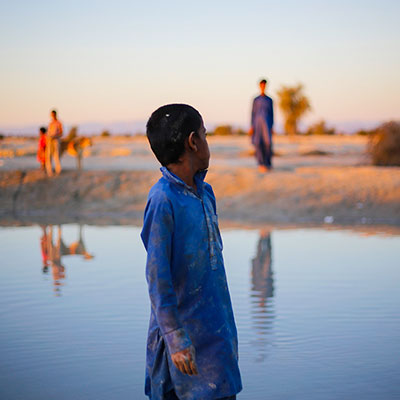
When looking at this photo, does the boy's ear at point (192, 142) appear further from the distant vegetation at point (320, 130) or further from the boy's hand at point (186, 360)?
the distant vegetation at point (320, 130)

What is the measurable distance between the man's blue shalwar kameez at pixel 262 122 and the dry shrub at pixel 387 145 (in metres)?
6.19

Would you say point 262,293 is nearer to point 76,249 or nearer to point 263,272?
point 263,272

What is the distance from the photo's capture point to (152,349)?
2994 millimetres

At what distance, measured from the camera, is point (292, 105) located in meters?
57.3

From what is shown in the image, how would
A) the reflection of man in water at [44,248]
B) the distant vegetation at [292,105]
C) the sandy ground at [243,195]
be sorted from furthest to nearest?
the distant vegetation at [292,105] < the sandy ground at [243,195] < the reflection of man in water at [44,248]

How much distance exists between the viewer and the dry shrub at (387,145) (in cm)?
2294

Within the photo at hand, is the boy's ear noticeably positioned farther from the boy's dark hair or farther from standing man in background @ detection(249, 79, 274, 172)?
standing man in background @ detection(249, 79, 274, 172)

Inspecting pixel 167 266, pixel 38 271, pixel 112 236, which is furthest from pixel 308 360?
pixel 112 236

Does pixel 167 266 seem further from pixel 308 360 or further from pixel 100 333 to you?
pixel 100 333

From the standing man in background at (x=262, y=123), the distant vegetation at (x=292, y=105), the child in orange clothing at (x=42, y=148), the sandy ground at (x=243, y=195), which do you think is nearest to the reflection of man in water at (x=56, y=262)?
the sandy ground at (x=243, y=195)

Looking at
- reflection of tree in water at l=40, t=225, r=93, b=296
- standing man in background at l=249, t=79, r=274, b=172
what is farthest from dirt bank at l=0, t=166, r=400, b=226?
reflection of tree in water at l=40, t=225, r=93, b=296

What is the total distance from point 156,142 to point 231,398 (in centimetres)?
94

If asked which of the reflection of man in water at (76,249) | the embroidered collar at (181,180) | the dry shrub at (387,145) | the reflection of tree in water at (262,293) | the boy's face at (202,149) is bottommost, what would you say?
the reflection of man in water at (76,249)

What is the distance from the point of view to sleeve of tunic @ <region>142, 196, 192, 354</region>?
2.81m
